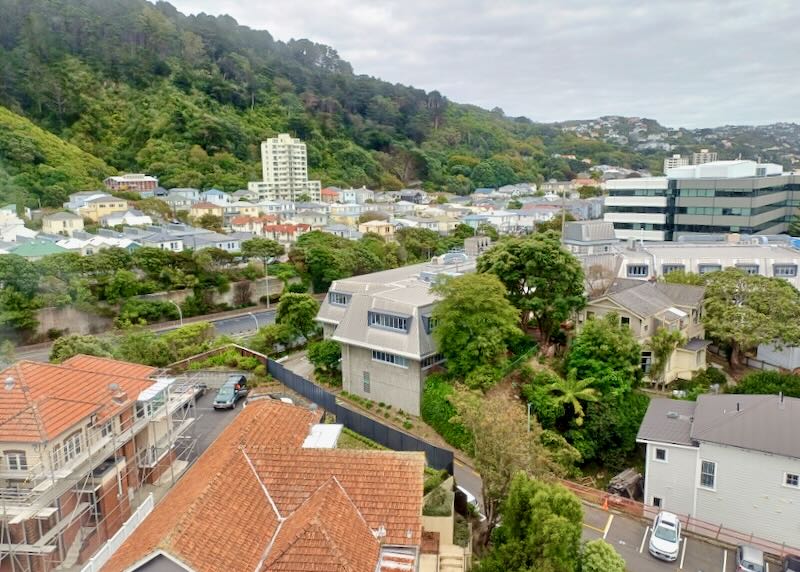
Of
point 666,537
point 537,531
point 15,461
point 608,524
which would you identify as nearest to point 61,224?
point 15,461

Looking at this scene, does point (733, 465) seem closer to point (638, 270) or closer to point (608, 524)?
point (608, 524)

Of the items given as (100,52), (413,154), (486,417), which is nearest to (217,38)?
(100,52)

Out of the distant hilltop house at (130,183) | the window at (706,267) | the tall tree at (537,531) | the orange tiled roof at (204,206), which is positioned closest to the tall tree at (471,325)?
the tall tree at (537,531)

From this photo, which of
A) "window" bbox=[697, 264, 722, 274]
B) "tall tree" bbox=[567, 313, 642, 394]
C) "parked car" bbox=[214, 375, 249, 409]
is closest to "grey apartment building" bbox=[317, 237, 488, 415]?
"parked car" bbox=[214, 375, 249, 409]

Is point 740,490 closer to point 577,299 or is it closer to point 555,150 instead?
point 577,299

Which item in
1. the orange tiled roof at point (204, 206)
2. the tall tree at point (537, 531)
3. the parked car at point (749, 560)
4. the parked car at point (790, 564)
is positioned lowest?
the parked car at point (790, 564)

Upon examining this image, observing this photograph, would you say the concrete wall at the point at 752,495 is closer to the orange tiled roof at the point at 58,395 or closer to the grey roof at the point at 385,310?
the grey roof at the point at 385,310
